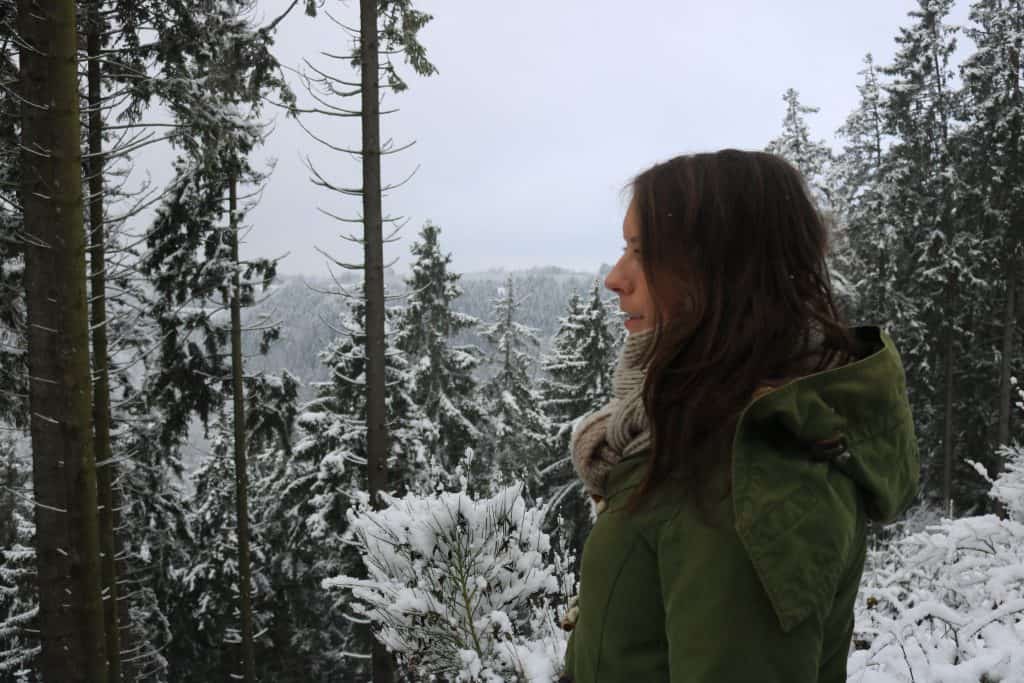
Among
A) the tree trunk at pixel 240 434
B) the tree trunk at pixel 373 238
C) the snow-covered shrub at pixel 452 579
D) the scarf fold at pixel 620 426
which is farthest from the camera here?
the tree trunk at pixel 240 434

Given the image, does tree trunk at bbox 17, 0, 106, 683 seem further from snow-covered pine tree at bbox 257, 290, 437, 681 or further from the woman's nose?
the woman's nose

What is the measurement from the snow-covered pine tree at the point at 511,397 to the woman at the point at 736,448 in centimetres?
1816

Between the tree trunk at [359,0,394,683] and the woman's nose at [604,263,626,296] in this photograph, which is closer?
the woman's nose at [604,263,626,296]

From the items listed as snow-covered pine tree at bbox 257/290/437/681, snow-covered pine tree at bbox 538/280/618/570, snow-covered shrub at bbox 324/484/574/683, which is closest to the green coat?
snow-covered shrub at bbox 324/484/574/683

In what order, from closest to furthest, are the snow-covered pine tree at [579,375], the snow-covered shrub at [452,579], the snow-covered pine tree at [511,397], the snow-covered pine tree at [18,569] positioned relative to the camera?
the snow-covered shrub at [452,579] → the snow-covered pine tree at [18,569] → the snow-covered pine tree at [579,375] → the snow-covered pine tree at [511,397]

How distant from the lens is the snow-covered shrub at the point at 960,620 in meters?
2.71

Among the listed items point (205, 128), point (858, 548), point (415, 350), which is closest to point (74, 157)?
point (205, 128)

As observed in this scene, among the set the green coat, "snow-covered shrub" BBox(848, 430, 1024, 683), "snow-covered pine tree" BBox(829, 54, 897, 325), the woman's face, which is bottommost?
A: "snow-covered shrub" BBox(848, 430, 1024, 683)

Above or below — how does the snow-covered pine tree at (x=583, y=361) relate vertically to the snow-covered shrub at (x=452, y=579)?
above

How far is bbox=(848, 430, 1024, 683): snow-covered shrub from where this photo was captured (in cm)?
271

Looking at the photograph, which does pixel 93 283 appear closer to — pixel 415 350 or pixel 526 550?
pixel 526 550

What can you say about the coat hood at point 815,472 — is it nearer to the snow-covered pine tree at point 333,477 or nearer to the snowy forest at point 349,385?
the snowy forest at point 349,385

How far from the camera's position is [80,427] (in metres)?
5.16

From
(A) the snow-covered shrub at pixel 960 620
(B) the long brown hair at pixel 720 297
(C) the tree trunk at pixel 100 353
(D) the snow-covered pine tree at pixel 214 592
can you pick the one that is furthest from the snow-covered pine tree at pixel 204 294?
(B) the long brown hair at pixel 720 297
